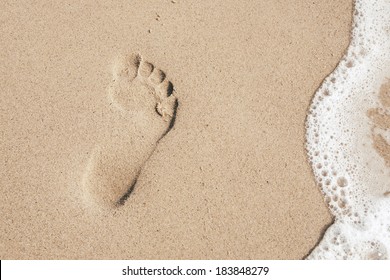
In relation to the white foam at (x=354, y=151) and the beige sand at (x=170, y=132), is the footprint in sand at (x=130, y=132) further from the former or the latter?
the white foam at (x=354, y=151)

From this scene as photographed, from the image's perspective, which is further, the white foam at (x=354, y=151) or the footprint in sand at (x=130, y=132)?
the white foam at (x=354, y=151)

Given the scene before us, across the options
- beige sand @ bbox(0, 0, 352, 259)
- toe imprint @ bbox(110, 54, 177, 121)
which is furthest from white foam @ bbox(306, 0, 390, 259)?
toe imprint @ bbox(110, 54, 177, 121)

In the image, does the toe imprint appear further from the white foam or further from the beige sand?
the white foam

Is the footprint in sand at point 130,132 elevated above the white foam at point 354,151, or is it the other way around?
the white foam at point 354,151

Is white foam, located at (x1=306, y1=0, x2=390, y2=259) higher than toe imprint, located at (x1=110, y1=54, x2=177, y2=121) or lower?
higher

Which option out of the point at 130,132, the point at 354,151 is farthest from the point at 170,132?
the point at 354,151

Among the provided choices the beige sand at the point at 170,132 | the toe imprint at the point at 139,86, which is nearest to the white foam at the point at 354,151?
the beige sand at the point at 170,132

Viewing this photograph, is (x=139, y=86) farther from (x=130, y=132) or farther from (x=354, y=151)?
(x=354, y=151)

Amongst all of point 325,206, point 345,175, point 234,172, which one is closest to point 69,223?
point 234,172
